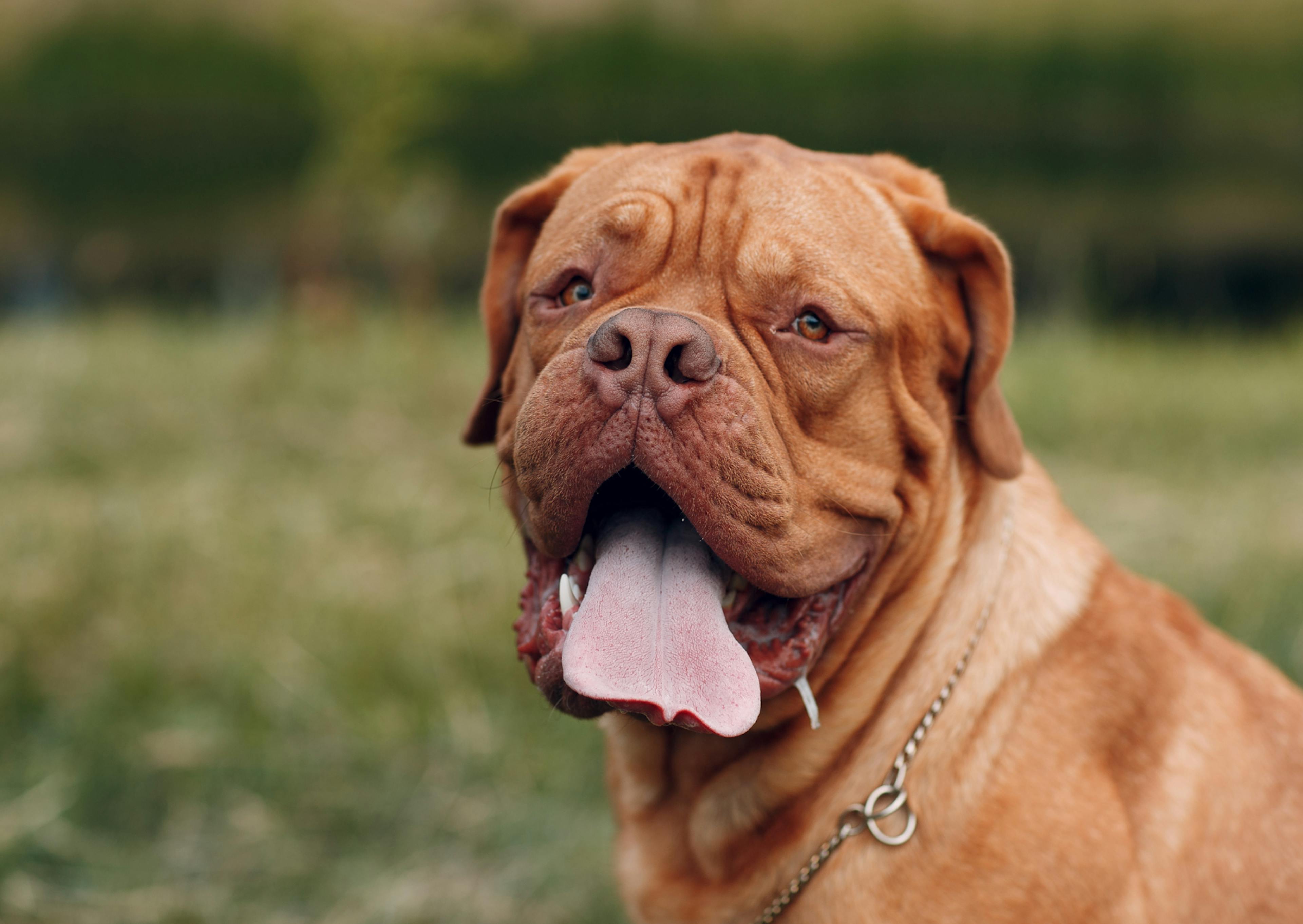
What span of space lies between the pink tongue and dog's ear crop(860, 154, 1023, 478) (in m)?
0.66

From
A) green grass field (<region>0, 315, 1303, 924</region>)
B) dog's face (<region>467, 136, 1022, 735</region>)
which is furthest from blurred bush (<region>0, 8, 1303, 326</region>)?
dog's face (<region>467, 136, 1022, 735</region>)

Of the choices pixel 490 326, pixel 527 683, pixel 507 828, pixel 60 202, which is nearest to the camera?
pixel 490 326

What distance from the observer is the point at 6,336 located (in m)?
8.20

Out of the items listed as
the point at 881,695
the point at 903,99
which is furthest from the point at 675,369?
the point at 903,99

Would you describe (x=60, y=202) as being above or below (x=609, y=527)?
below

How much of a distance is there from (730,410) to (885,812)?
0.86 meters

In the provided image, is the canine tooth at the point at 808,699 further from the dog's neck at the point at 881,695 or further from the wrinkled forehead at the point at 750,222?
the wrinkled forehead at the point at 750,222

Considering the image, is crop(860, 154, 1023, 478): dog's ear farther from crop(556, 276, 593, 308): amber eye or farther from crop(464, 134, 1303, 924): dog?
crop(556, 276, 593, 308): amber eye

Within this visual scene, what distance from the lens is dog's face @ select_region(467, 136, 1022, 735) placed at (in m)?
2.07

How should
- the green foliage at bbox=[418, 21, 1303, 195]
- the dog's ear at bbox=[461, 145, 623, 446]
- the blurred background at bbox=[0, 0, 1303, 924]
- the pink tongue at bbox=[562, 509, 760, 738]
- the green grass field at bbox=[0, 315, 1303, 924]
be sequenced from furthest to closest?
the green foliage at bbox=[418, 21, 1303, 195], the blurred background at bbox=[0, 0, 1303, 924], the green grass field at bbox=[0, 315, 1303, 924], the dog's ear at bbox=[461, 145, 623, 446], the pink tongue at bbox=[562, 509, 760, 738]

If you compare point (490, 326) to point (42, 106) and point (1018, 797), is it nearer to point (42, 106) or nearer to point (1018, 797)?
point (1018, 797)

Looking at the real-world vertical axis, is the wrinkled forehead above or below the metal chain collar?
above

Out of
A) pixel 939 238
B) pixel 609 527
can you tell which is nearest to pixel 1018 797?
pixel 609 527

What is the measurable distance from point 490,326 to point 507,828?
5.31 feet
